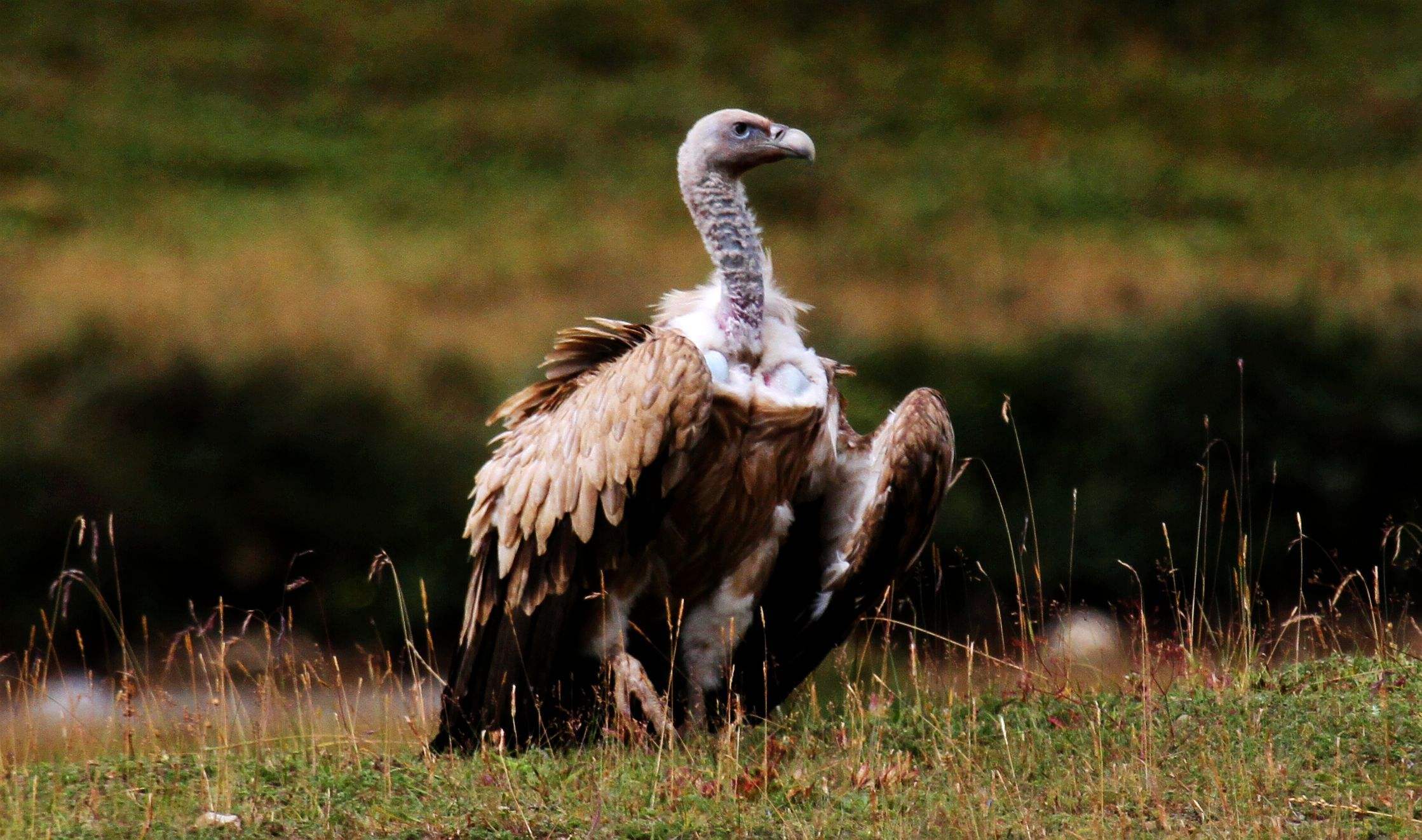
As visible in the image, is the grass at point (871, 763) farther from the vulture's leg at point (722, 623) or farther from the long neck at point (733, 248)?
the long neck at point (733, 248)

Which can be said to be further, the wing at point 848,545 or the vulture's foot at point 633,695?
the wing at point 848,545

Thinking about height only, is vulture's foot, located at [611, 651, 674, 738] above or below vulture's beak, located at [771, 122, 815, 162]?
below

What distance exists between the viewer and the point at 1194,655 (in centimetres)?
649

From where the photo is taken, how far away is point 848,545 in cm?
646

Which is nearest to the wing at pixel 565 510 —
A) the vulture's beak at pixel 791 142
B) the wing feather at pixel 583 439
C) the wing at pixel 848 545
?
the wing feather at pixel 583 439

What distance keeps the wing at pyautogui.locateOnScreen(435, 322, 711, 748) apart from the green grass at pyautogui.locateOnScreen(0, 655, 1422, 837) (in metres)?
0.33

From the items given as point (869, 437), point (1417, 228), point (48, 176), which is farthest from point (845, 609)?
point (48, 176)

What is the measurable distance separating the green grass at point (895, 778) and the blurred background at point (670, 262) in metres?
0.50

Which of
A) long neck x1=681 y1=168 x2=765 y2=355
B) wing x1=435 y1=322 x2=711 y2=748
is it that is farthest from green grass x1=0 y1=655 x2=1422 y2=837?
long neck x1=681 y1=168 x2=765 y2=355

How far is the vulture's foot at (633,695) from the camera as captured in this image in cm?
605

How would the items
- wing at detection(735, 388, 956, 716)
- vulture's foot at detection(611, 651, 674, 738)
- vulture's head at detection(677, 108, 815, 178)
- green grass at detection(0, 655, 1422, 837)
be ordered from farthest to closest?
vulture's head at detection(677, 108, 815, 178), wing at detection(735, 388, 956, 716), vulture's foot at detection(611, 651, 674, 738), green grass at detection(0, 655, 1422, 837)

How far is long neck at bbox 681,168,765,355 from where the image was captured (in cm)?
641

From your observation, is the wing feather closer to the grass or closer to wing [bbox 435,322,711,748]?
wing [bbox 435,322,711,748]

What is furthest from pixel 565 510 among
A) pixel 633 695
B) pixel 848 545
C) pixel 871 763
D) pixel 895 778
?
pixel 895 778
